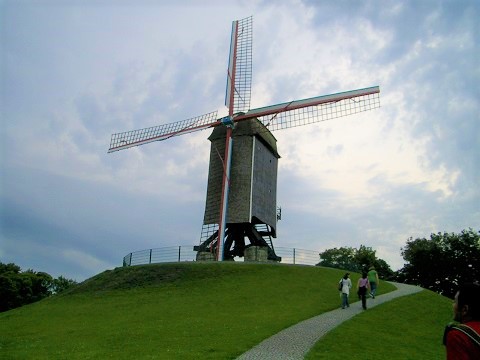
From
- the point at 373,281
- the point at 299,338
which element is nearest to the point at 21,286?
the point at 373,281

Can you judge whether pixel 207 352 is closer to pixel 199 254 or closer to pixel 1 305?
pixel 199 254

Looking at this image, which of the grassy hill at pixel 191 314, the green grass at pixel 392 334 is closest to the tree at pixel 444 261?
the grassy hill at pixel 191 314

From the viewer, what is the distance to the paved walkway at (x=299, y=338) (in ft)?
41.7

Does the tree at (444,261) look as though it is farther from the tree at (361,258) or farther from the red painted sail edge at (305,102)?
the red painted sail edge at (305,102)

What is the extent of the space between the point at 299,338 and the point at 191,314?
21.0 feet

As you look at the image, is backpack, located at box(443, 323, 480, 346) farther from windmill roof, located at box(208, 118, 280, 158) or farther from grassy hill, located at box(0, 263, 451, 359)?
windmill roof, located at box(208, 118, 280, 158)

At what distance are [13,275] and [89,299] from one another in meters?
43.8

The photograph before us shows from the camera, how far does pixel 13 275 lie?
64062 mm

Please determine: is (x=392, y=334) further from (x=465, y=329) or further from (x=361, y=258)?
(x=361, y=258)

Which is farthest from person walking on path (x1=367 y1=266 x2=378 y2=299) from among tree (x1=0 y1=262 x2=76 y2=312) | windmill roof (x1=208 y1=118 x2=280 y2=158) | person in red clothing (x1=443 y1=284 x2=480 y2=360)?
tree (x1=0 y1=262 x2=76 y2=312)

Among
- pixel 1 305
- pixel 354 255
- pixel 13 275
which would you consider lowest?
pixel 1 305

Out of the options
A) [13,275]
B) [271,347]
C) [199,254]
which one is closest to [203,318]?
[271,347]

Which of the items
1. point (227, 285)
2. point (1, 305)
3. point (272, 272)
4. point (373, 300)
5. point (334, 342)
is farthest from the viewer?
point (1, 305)

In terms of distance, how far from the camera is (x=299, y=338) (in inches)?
587
